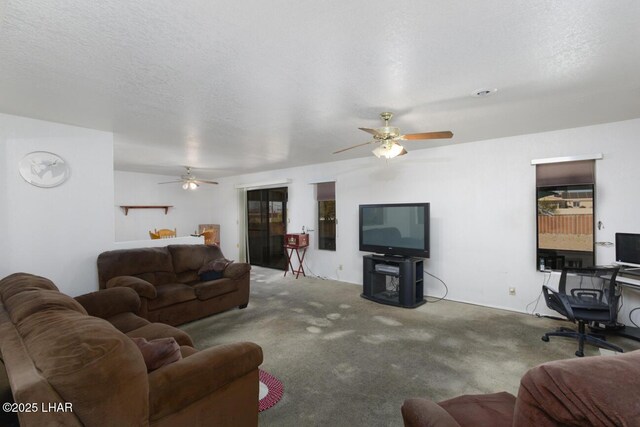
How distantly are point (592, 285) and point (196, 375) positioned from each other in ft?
11.9

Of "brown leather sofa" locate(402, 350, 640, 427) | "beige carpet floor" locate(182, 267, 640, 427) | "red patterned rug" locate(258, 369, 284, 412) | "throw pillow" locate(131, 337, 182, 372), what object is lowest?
"beige carpet floor" locate(182, 267, 640, 427)

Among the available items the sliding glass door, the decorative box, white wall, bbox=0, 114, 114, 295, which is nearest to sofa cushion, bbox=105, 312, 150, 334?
white wall, bbox=0, 114, 114, 295

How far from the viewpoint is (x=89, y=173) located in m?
3.55

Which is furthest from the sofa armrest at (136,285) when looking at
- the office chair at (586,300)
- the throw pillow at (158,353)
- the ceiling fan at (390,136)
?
the office chair at (586,300)

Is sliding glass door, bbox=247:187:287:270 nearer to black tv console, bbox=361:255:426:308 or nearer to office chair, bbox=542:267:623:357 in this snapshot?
black tv console, bbox=361:255:426:308

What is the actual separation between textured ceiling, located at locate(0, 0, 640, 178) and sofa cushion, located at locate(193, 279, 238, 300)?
1997mm

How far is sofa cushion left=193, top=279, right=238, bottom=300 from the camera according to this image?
373 centimetres

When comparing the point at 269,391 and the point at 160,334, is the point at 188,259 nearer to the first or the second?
the point at 160,334

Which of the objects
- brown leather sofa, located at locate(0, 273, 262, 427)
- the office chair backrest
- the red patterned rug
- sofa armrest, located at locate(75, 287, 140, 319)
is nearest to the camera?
brown leather sofa, located at locate(0, 273, 262, 427)

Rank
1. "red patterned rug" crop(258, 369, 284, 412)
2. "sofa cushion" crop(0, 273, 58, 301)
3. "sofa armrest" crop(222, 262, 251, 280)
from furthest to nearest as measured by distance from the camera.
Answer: "sofa armrest" crop(222, 262, 251, 280), "red patterned rug" crop(258, 369, 284, 412), "sofa cushion" crop(0, 273, 58, 301)

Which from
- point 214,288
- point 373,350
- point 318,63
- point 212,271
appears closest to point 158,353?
point 318,63

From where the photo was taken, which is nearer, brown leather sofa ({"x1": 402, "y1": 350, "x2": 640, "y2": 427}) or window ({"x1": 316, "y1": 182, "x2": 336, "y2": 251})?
brown leather sofa ({"x1": 402, "y1": 350, "x2": 640, "y2": 427})

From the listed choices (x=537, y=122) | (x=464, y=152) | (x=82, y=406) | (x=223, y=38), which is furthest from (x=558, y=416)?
(x=464, y=152)

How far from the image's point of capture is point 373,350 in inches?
115
